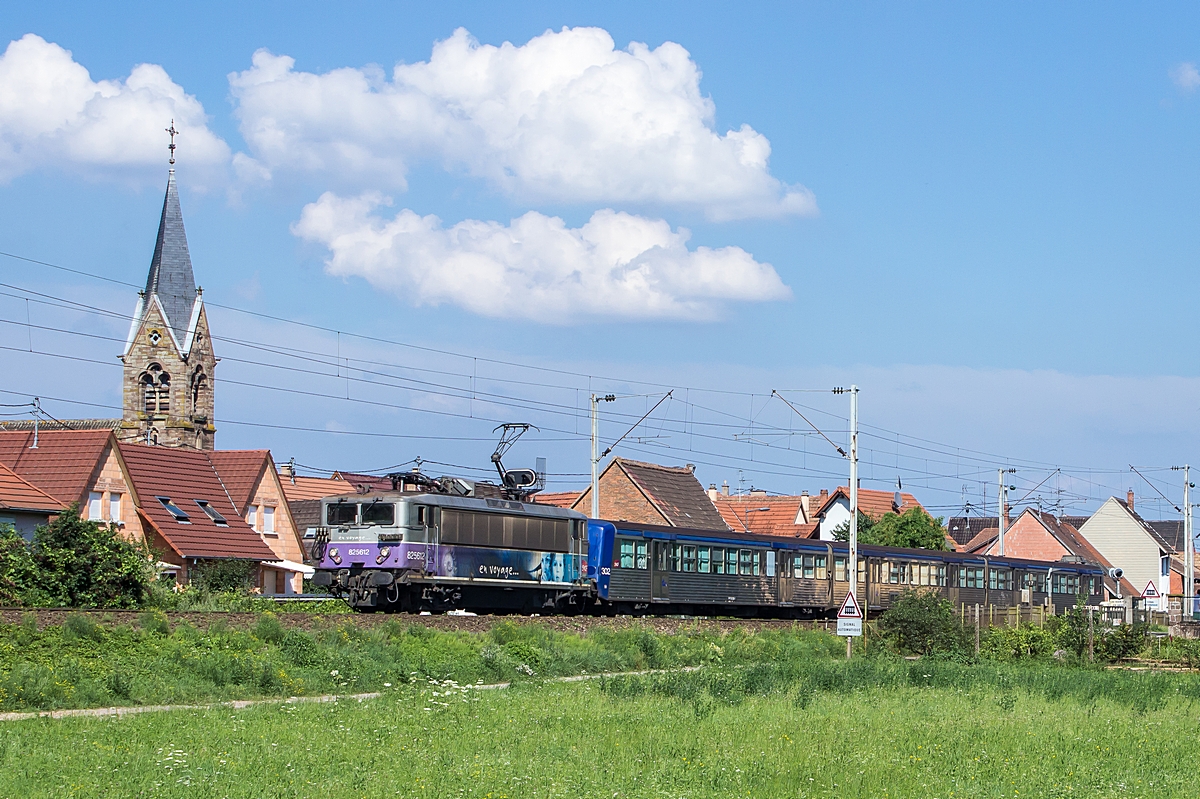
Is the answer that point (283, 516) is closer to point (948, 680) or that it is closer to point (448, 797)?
point (948, 680)

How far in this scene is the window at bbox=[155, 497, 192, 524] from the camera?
49.1 metres

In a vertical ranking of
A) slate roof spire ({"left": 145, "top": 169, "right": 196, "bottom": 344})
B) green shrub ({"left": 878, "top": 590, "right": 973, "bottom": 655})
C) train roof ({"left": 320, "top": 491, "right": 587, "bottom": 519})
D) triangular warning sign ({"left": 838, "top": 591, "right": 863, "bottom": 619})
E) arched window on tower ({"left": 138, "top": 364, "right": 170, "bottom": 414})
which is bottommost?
green shrub ({"left": 878, "top": 590, "right": 973, "bottom": 655})

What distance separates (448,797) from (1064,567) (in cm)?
5687

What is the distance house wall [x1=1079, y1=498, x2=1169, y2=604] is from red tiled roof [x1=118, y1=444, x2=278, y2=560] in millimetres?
76970

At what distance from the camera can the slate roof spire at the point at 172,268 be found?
90.2 metres

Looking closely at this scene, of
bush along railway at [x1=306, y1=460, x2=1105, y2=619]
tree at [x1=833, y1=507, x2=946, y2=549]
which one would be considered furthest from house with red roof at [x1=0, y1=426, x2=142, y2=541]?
tree at [x1=833, y1=507, x2=946, y2=549]

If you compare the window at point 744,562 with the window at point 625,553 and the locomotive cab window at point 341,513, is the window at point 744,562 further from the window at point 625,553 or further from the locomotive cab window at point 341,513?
the locomotive cab window at point 341,513

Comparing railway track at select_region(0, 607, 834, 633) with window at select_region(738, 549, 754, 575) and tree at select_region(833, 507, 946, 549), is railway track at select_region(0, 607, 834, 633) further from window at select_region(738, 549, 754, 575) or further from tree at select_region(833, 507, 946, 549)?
tree at select_region(833, 507, 946, 549)

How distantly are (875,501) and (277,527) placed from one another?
182 feet

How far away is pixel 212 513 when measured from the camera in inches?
2031

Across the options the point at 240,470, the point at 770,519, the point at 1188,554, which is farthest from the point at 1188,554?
the point at 240,470

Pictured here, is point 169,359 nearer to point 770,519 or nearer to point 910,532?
point 770,519

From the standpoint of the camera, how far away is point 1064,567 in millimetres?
65625

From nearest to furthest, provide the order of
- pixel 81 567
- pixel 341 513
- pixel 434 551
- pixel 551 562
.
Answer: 1. pixel 81 567
2. pixel 434 551
3. pixel 341 513
4. pixel 551 562
